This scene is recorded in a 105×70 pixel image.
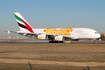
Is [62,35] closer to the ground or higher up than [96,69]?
higher up

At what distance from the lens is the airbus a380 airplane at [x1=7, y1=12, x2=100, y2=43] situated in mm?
71500

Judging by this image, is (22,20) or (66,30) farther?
(22,20)

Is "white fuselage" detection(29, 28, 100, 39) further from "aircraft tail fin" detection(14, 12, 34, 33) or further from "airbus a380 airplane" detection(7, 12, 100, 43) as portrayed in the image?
"aircraft tail fin" detection(14, 12, 34, 33)

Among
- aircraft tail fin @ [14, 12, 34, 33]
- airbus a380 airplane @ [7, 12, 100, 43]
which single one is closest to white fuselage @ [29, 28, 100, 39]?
airbus a380 airplane @ [7, 12, 100, 43]

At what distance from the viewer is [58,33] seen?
7512 centimetres

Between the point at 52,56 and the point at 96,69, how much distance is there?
13904 millimetres

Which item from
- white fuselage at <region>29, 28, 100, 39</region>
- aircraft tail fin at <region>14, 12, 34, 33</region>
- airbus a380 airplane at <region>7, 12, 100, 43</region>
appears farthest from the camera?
aircraft tail fin at <region>14, 12, 34, 33</region>

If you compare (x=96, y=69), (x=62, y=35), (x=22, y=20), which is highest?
(x=22, y=20)

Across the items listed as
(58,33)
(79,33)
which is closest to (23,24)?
(58,33)

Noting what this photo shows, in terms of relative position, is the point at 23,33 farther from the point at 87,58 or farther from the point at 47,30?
the point at 87,58

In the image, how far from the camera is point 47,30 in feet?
258

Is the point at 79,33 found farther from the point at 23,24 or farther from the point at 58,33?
the point at 23,24

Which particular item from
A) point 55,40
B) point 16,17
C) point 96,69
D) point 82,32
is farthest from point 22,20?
point 96,69

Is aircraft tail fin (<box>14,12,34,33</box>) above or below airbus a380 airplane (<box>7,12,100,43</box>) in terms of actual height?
above
